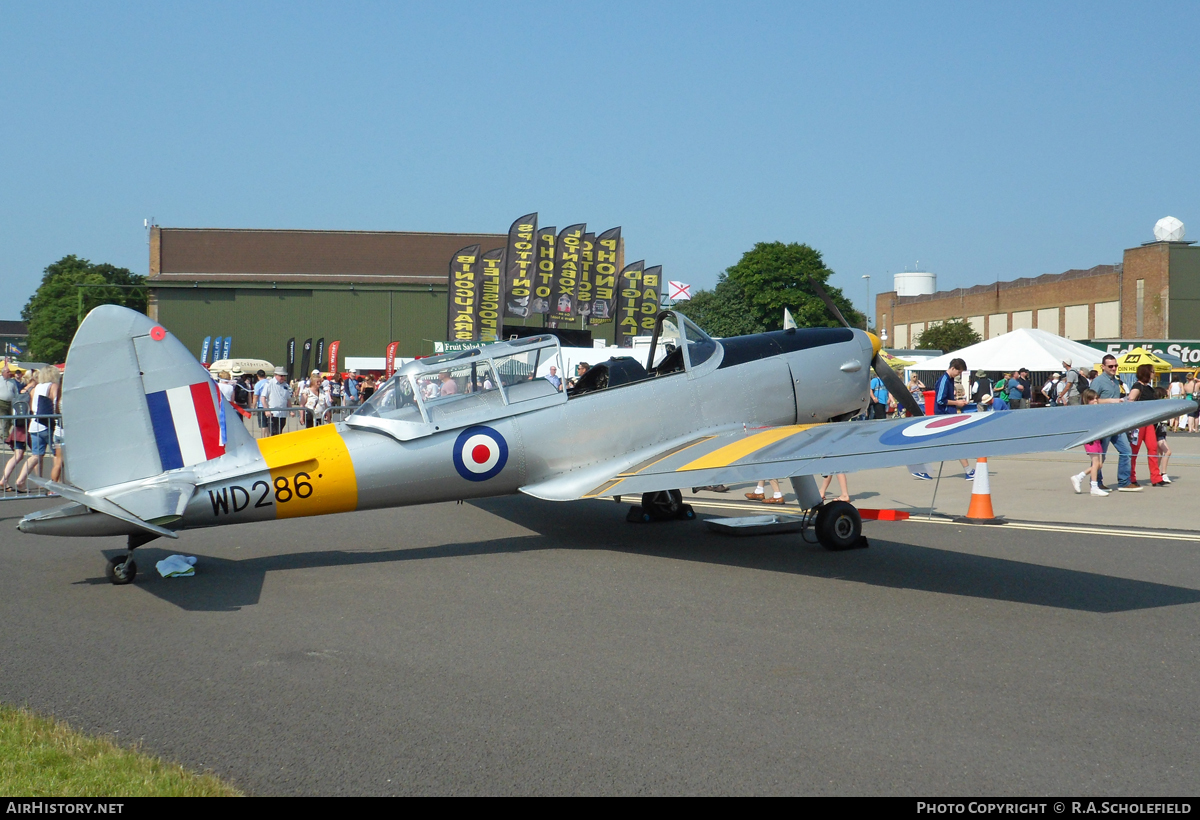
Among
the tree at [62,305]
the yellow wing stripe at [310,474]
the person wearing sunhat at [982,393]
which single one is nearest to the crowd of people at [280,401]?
the yellow wing stripe at [310,474]

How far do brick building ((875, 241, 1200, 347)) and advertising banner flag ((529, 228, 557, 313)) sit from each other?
37.7 m

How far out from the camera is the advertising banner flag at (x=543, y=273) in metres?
38.4

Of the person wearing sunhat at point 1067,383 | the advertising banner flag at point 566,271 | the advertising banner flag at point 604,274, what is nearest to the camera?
the person wearing sunhat at point 1067,383

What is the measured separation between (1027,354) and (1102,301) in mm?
36727

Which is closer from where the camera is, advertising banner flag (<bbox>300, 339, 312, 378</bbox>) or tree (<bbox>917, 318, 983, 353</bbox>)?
advertising banner flag (<bbox>300, 339, 312, 378</bbox>)

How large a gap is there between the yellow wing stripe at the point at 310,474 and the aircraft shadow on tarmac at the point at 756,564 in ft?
2.10

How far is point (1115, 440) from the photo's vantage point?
13.0 metres

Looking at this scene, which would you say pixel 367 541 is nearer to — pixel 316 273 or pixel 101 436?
pixel 101 436

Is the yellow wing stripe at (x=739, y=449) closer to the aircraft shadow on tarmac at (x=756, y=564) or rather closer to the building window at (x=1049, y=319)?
the aircraft shadow on tarmac at (x=756, y=564)

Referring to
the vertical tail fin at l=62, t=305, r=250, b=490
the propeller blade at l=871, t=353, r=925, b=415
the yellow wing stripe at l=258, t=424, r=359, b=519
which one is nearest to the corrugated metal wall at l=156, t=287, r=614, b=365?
the propeller blade at l=871, t=353, r=925, b=415

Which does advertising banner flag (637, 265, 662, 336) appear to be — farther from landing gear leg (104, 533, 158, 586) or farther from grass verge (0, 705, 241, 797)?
grass verge (0, 705, 241, 797)

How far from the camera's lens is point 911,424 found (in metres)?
7.62

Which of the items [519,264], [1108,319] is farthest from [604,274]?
[1108,319]

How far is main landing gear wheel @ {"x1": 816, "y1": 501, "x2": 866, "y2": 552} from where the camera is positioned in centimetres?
846
